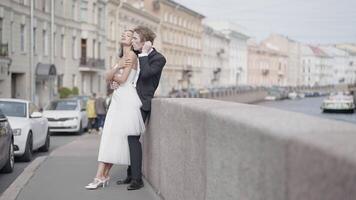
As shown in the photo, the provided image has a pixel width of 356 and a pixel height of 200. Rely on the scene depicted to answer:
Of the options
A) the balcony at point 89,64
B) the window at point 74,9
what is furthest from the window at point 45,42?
the balcony at point 89,64

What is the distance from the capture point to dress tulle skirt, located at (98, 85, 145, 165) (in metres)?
7.12

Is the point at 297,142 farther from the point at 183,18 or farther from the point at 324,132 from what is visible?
the point at 183,18

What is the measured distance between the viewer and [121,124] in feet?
23.5

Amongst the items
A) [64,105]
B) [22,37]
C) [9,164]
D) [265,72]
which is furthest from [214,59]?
[9,164]

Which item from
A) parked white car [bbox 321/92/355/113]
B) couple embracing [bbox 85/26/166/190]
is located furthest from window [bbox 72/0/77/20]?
couple embracing [bbox 85/26/166/190]

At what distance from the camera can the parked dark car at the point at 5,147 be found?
9734 millimetres

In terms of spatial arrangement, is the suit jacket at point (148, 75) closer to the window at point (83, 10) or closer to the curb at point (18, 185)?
the curb at point (18, 185)

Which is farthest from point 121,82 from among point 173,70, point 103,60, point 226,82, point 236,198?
point 226,82

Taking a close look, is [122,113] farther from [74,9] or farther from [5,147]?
[74,9]

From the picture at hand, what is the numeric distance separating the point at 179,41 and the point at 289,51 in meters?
75.9

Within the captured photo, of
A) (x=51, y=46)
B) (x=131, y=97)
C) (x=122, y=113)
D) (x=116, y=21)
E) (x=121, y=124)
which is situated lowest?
(x=121, y=124)

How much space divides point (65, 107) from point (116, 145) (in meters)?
18.7

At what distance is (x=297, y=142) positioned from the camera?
2879 mm

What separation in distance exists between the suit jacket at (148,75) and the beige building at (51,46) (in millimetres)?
32282
